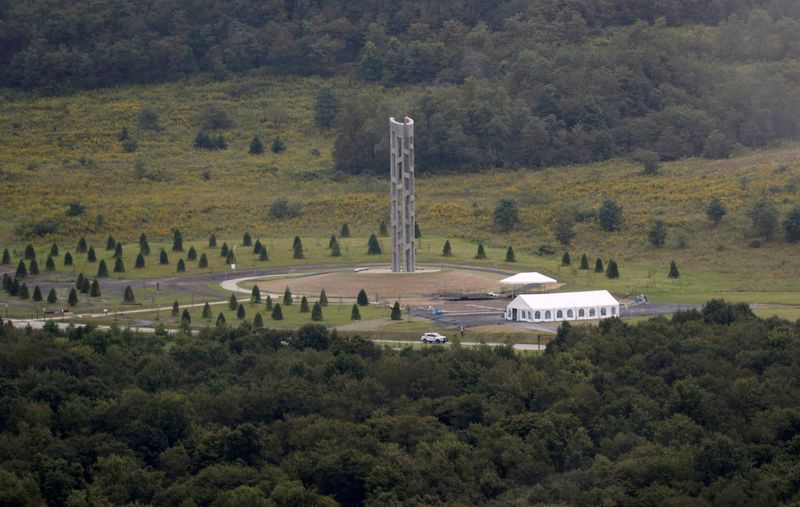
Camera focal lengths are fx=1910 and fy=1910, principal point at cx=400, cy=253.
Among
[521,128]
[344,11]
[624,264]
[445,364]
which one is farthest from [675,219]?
[344,11]

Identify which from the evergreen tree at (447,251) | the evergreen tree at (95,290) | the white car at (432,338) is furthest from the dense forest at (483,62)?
the white car at (432,338)

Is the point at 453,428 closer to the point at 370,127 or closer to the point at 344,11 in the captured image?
the point at 370,127

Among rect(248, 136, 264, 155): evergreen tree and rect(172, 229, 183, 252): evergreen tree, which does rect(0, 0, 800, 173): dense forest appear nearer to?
rect(248, 136, 264, 155): evergreen tree

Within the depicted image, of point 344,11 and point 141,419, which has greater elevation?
point 344,11

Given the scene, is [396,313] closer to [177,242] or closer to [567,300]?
[567,300]

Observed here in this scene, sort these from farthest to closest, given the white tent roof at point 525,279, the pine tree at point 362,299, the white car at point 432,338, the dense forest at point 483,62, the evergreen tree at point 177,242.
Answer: the dense forest at point 483,62
the evergreen tree at point 177,242
the white tent roof at point 525,279
the pine tree at point 362,299
the white car at point 432,338

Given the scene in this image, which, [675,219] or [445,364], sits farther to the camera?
[675,219]

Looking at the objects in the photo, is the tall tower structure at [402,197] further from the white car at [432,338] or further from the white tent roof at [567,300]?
the white car at [432,338]

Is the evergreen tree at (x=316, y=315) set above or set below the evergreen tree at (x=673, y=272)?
below
